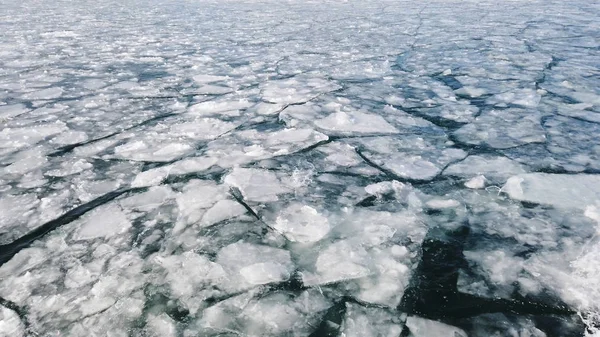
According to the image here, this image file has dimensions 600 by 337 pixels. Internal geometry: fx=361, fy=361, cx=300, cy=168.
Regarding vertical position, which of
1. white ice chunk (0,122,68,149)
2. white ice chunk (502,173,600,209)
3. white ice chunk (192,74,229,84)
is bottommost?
white ice chunk (192,74,229,84)

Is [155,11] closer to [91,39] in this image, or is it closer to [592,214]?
[91,39]

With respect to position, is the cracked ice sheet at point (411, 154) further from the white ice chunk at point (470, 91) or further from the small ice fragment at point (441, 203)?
the white ice chunk at point (470, 91)

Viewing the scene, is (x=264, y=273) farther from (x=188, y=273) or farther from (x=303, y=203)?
(x=303, y=203)

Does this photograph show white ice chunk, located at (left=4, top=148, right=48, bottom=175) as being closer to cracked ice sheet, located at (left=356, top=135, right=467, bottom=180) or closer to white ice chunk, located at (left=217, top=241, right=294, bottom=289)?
white ice chunk, located at (left=217, top=241, right=294, bottom=289)

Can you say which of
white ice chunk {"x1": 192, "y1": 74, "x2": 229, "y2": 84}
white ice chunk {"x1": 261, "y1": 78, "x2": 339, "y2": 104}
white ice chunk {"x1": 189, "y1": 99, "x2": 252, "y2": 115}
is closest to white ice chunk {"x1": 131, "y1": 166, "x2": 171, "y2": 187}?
white ice chunk {"x1": 189, "y1": 99, "x2": 252, "y2": 115}

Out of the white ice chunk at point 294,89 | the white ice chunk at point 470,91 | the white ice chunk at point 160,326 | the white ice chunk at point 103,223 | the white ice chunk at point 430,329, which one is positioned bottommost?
the white ice chunk at point 294,89

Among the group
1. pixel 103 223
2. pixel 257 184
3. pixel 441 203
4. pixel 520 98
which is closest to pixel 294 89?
pixel 257 184

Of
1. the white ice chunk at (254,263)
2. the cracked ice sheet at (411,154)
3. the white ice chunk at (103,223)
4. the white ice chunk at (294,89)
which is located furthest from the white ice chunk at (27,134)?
the cracked ice sheet at (411,154)
